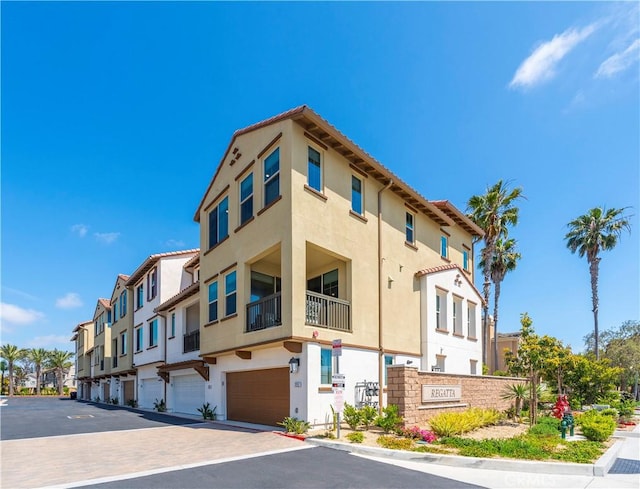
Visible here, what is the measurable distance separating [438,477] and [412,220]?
1402 cm

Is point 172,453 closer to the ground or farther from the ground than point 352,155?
closer to the ground

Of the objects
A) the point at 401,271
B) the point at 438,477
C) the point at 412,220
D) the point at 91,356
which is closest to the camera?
the point at 438,477

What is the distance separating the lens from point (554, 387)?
25547 millimetres

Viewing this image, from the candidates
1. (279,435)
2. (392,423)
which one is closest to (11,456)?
(279,435)

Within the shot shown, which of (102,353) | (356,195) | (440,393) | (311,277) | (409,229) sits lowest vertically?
(102,353)

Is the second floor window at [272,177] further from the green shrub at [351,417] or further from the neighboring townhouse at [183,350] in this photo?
the neighboring townhouse at [183,350]

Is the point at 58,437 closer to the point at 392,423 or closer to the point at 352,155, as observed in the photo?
Answer: the point at 392,423

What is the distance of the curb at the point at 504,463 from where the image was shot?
8.80 metres

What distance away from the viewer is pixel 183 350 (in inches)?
981

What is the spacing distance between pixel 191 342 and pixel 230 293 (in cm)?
674

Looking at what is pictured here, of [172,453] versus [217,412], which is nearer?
[172,453]

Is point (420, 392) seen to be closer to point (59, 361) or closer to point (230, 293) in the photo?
point (230, 293)

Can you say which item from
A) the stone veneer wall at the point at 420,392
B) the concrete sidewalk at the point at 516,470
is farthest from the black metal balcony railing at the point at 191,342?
the concrete sidewalk at the point at 516,470

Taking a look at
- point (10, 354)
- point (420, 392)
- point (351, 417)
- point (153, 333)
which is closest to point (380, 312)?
point (420, 392)
